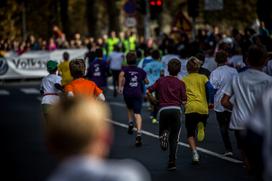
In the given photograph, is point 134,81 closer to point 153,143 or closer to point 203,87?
point 153,143

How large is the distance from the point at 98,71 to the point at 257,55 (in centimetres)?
1356

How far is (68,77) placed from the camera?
22859 mm

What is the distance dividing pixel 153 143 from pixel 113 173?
13.0m

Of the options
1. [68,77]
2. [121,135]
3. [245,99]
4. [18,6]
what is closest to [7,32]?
[18,6]

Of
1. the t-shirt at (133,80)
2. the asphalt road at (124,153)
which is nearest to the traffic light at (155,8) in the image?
the asphalt road at (124,153)

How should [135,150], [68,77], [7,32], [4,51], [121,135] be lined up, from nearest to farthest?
[135,150], [121,135], [68,77], [4,51], [7,32]

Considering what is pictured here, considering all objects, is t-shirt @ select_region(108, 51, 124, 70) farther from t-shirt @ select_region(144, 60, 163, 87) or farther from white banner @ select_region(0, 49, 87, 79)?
white banner @ select_region(0, 49, 87, 79)

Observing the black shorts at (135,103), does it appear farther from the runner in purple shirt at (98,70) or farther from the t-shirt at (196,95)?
the runner in purple shirt at (98,70)

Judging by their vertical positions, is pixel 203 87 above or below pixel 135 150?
above

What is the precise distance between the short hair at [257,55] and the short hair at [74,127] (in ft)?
17.5

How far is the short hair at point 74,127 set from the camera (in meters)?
4.09

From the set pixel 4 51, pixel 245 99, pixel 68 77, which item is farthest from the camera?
pixel 4 51

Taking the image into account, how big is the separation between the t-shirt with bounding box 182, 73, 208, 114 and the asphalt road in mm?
777

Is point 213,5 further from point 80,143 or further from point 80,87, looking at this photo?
point 80,143
